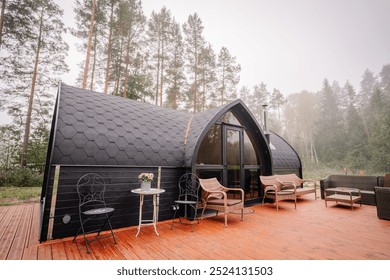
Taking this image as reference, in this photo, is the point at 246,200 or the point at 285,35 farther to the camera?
the point at 285,35

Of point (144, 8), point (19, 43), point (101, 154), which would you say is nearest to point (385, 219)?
point (101, 154)

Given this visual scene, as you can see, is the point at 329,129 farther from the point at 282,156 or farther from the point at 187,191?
the point at 187,191

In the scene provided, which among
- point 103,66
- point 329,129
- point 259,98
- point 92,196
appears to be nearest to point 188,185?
point 92,196

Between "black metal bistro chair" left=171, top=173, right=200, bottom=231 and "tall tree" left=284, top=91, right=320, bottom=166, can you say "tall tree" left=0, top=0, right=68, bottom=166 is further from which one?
"tall tree" left=284, top=91, right=320, bottom=166

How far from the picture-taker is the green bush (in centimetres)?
920

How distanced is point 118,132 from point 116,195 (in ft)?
4.88


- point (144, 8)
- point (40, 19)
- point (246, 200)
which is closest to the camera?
point (246, 200)

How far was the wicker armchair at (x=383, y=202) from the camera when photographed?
14.5ft

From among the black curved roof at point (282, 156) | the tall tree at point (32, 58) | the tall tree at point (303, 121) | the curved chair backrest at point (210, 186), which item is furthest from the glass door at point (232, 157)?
the tall tree at point (303, 121)

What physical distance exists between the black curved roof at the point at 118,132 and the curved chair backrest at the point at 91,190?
12.7 inches

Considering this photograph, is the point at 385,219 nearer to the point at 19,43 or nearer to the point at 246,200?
the point at 246,200

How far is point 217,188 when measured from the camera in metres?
5.09
